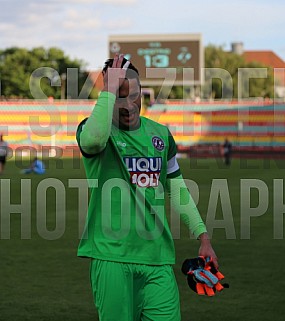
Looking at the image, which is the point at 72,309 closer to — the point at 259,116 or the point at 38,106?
the point at 259,116

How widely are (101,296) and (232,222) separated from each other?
44.2ft

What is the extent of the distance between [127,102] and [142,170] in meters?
0.44

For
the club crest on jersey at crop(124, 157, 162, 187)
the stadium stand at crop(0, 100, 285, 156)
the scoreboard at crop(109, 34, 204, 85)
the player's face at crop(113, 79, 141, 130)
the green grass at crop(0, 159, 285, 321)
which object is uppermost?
the scoreboard at crop(109, 34, 204, 85)

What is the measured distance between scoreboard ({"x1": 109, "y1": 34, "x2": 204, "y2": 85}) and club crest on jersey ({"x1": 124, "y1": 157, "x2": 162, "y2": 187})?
6030 centimetres

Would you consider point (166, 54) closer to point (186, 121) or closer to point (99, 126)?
point (186, 121)

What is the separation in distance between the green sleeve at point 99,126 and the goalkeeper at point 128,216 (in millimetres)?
14

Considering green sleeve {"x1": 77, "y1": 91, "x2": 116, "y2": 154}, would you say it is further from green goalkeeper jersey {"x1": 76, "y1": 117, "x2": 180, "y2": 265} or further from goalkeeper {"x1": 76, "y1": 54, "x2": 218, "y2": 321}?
green goalkeeper jersey {"x1": 76, "y1": 117, "x2": 180, "y2": 265}

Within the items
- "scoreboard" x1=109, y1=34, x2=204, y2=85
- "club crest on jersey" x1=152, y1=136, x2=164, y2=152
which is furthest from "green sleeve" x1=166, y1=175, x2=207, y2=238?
"scoreboard" x1=109, y1=34, x2=204, y2=85

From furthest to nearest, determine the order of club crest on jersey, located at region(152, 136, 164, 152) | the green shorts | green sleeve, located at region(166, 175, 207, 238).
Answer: green sleeve, located at region(166, 175, 207, 238) < club crest on jersey, located at region(152, 136, 164, 152) < the green shorts

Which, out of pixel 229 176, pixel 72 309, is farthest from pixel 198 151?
pixel 72 309

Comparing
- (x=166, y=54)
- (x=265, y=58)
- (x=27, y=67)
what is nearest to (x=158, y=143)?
(x=166, y=54)

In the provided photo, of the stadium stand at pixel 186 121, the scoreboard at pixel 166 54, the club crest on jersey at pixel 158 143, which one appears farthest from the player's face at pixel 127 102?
the stadium stand at pixel 186 121

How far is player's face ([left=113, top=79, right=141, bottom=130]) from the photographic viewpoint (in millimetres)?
5301

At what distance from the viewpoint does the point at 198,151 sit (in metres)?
69.1
